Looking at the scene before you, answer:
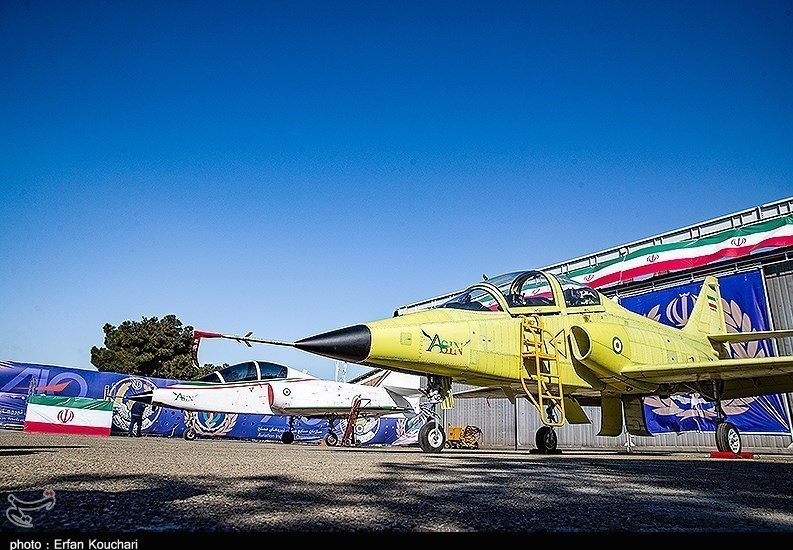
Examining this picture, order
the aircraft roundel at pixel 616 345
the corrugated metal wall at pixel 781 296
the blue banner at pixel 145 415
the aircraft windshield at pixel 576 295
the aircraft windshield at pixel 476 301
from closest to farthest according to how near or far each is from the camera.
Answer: the aircraft windshield at pixel 476 301, the aircraft roundel at pixel 616 345, the aircraft windshield at pixel 576 295, the corrugated metal wall at pixel 781 296, the blue banner at pixel 145 415

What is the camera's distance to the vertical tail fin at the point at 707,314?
44.1 feet

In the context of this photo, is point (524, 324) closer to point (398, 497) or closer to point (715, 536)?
point (398, 497)

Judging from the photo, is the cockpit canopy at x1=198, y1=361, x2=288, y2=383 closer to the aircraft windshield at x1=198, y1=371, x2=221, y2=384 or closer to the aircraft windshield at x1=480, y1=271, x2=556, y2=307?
the aircraft windshield at x1=198, y1=371, x2=221, y2=384

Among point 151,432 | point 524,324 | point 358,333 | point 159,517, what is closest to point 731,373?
point 524,324

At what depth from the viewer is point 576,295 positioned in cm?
959

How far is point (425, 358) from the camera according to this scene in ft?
25.0

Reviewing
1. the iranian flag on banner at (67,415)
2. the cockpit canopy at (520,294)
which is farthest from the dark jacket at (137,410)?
the cockpit canopy at (520,294)

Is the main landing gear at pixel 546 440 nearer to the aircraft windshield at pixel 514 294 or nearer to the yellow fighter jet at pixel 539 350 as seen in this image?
the yellow fighter jet at pixel 539 350

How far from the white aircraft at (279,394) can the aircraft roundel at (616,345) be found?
10.1 m

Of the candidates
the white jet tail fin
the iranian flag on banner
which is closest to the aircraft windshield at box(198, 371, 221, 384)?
the iranian flag on banner

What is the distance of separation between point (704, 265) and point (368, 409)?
1328cm

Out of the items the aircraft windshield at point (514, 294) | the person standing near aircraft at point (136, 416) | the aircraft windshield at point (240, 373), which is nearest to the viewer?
the aircraft windshield at point (514, 294)

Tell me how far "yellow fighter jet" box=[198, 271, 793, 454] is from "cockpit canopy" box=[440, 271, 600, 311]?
0.02 metres

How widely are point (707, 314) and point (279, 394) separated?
14178 mm
